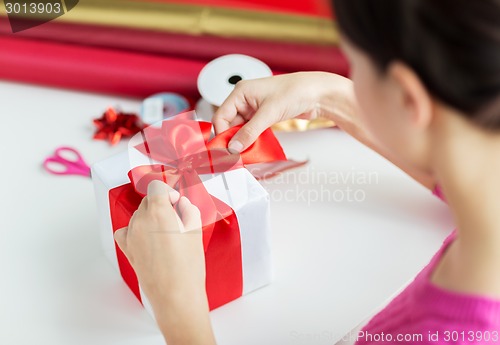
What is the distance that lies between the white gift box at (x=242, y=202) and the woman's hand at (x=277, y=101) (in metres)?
0.07

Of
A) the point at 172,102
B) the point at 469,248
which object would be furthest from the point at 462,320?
the point at 172,102

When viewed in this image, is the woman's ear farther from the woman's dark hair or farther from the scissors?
the scissors

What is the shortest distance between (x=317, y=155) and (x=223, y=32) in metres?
0.25

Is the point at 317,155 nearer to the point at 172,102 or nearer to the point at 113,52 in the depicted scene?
the point at 172,102

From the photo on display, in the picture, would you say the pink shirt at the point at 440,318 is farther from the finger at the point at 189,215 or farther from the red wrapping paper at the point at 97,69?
the red wrapping paper at the point at 97,69

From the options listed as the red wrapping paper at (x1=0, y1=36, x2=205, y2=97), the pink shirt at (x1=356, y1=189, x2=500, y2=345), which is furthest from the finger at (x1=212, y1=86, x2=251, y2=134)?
the pink shirt at (x1=356, y1=189, x2=500, y2=345)

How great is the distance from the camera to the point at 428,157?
0.55 meters

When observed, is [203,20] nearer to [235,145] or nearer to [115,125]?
[115,125]

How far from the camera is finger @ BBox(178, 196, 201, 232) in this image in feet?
2.42

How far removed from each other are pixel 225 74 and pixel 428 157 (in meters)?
0.55

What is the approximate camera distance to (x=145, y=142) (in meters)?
0.86

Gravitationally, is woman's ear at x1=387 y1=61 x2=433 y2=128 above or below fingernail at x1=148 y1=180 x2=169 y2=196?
above

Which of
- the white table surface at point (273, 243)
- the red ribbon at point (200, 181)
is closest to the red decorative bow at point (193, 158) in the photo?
the red ribbon at point (200, 181)

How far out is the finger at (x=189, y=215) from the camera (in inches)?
29.0
